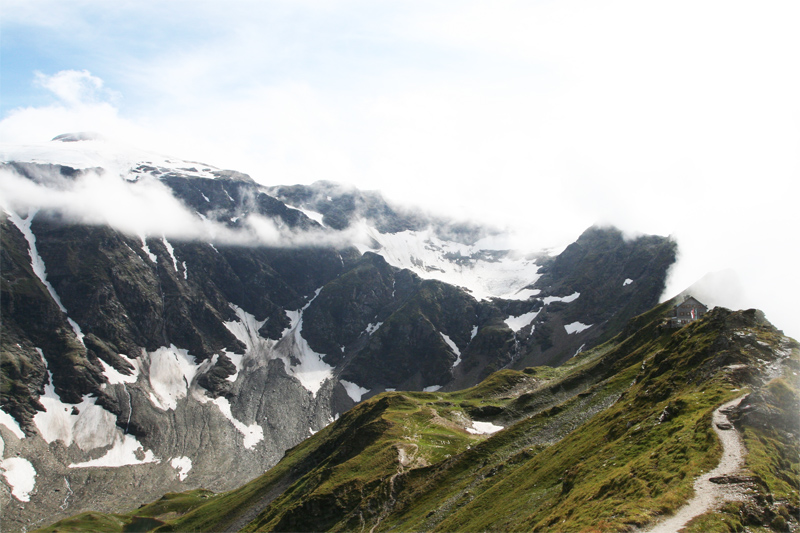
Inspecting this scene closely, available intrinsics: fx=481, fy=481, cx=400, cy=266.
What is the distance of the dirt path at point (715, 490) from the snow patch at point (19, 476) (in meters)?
217

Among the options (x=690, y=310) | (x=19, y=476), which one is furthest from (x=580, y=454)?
(x=19, y=476)

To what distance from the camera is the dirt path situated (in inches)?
1199

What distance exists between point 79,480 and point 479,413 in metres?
173

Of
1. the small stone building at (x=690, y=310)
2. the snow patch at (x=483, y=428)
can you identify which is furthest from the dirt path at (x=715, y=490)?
the small stone building at (x=690, y=310)

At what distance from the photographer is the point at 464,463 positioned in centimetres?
7994

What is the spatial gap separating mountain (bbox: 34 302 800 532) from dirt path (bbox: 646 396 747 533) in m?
0.21

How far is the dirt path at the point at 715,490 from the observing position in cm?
3045

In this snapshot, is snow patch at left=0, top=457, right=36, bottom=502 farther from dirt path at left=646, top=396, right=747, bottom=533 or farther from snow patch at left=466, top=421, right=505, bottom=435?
dirt path at left=646, top=396, right=747, bottom=533

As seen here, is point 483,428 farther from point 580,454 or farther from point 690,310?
point 690,310

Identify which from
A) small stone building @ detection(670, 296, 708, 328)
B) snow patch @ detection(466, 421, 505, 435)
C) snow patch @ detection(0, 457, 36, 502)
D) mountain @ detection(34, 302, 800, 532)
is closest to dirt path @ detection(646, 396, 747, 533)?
A: mountain @ detection(34, 302, 800, 532)

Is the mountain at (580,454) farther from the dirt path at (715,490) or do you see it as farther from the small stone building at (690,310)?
the small stone building at (690,310)

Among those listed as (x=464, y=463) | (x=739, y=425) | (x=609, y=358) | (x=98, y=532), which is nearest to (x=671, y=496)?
(x=739, y=425)

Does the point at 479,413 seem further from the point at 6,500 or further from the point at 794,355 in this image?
the point at 6,500

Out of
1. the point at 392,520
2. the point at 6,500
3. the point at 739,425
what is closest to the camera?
the point at 739,425
